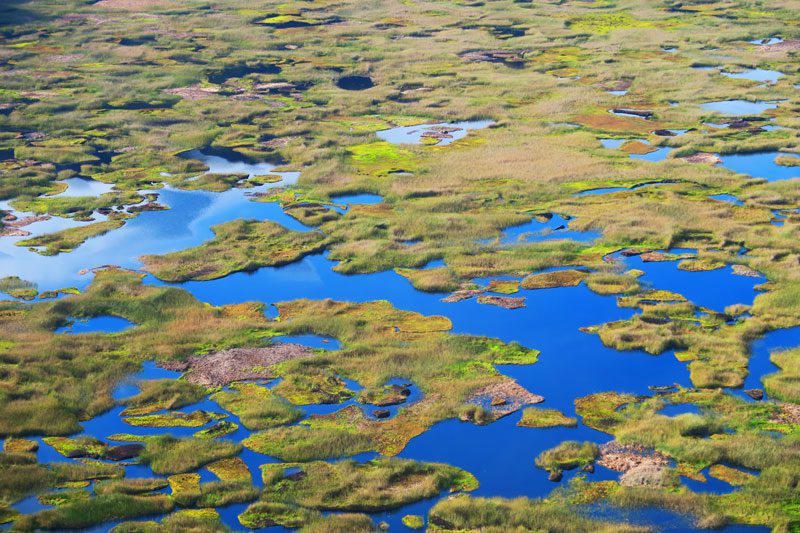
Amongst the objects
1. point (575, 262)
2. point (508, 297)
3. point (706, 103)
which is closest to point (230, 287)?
point (508, 297)

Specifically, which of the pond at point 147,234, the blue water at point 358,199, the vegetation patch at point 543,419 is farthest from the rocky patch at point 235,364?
the blue water at point 358,199

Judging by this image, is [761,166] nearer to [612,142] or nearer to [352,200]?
[612,142]

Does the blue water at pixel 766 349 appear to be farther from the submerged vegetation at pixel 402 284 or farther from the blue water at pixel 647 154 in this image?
the blue water at pixel 647 154

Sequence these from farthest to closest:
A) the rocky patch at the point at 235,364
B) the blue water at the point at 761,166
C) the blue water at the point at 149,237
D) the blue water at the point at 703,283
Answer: the blue water at the point at 761,166, the blue water at the point at 149,237, the blue water at the point at 703,283, the rocky patch at the point at 235,364

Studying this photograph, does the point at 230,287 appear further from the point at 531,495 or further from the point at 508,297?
the point at 531,495

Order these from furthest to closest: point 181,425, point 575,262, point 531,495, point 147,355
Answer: point 575,262 < point 147,355 < point 181,425 < point 531,495

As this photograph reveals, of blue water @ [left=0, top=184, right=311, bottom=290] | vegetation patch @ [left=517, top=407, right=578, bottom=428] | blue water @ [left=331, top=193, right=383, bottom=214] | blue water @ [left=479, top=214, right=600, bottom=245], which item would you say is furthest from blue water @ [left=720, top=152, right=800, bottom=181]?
vegetation patch @ [left=517, top=407, right=578, bottom=428]

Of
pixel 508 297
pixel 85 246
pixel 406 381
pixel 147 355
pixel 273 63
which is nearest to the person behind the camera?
pixel 406 381
